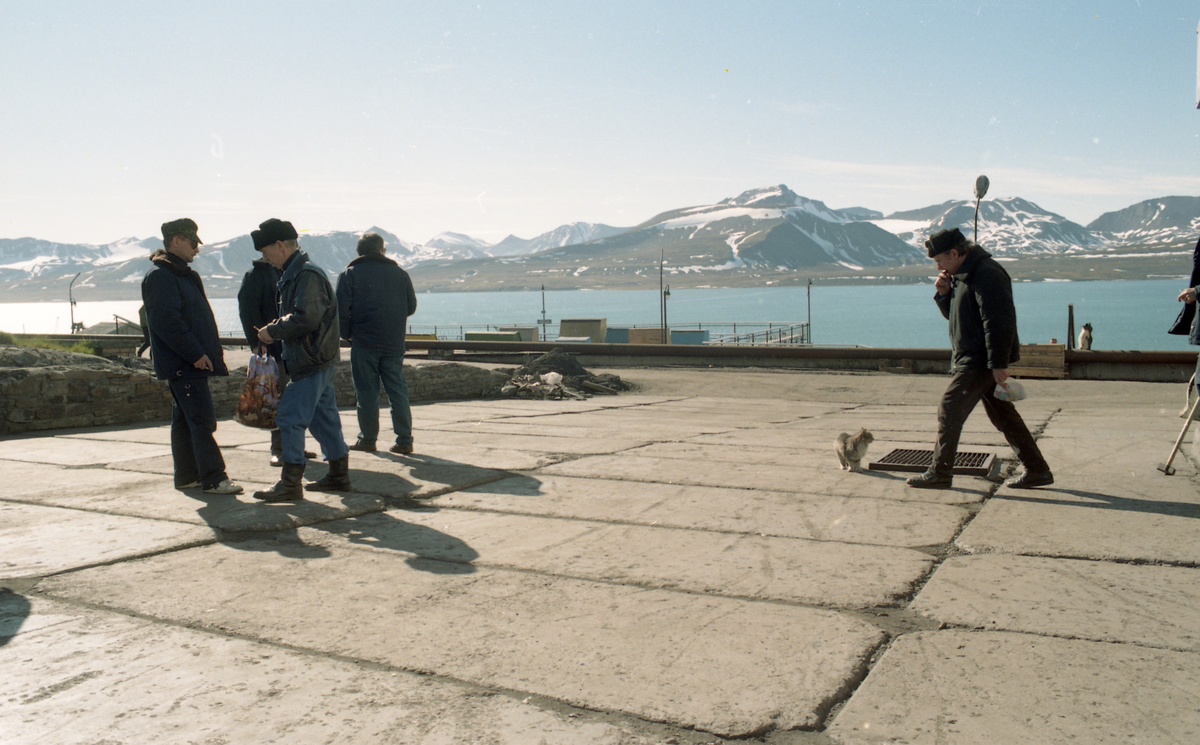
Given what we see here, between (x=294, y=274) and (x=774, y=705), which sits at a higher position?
(x=294, y=274)

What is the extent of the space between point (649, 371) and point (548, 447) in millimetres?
11936

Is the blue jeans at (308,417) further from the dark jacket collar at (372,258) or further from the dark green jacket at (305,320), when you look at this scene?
the dark jacket collar at (372,258)

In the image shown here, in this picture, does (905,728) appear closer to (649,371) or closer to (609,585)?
(609,585)

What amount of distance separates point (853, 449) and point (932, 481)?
651mm

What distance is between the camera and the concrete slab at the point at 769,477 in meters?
5.08

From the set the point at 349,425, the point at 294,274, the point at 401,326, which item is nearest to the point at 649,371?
the point at 349,425

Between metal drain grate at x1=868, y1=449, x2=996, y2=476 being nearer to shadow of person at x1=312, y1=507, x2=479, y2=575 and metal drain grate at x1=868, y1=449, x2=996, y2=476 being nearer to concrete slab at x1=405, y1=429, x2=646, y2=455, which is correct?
concrete slab at x1=405, y1=429, x2=646, y2=455

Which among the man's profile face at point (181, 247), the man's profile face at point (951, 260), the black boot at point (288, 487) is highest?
the man's profile face at point (181, 247)

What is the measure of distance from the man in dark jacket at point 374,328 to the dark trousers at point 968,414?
3.67 metres

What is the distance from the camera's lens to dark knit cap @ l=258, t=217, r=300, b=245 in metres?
4.86

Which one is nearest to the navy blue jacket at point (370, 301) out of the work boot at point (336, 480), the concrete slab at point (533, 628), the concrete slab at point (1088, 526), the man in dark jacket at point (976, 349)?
the work boot at point (336, 480)

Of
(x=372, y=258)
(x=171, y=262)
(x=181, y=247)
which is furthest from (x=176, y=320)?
(x=372, y=258)

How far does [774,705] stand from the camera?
228 cm

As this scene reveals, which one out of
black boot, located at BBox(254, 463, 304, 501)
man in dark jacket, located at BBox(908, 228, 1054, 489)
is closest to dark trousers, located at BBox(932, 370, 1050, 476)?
man in dark jacket, located at BBox(908, 228, 1054, 489)
